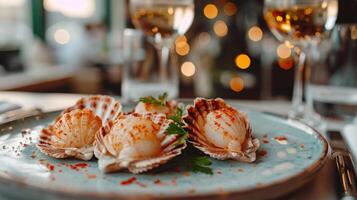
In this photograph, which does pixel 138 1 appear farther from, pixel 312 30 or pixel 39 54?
pixel 39 54

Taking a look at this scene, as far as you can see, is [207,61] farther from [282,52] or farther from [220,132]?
[220,132]

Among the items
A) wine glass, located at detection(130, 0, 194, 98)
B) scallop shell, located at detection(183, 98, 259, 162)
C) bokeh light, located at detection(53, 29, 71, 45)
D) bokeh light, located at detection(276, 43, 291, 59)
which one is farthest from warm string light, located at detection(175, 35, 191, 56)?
scallop shell, located at detection(183, 98, 259, 162)

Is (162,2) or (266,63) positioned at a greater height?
(162,2)

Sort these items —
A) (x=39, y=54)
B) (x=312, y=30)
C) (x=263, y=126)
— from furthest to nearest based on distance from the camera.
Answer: (x=39, y=54)
(x=312, y=30)
(x=263, y=126)

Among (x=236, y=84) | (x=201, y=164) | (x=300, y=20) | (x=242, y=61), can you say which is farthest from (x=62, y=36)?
(x=201, y=164)

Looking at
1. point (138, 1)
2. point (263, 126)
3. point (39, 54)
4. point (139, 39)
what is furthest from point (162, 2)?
point (39, 54)

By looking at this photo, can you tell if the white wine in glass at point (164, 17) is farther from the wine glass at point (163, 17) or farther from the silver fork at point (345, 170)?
the silver fork at point (345, 170)
